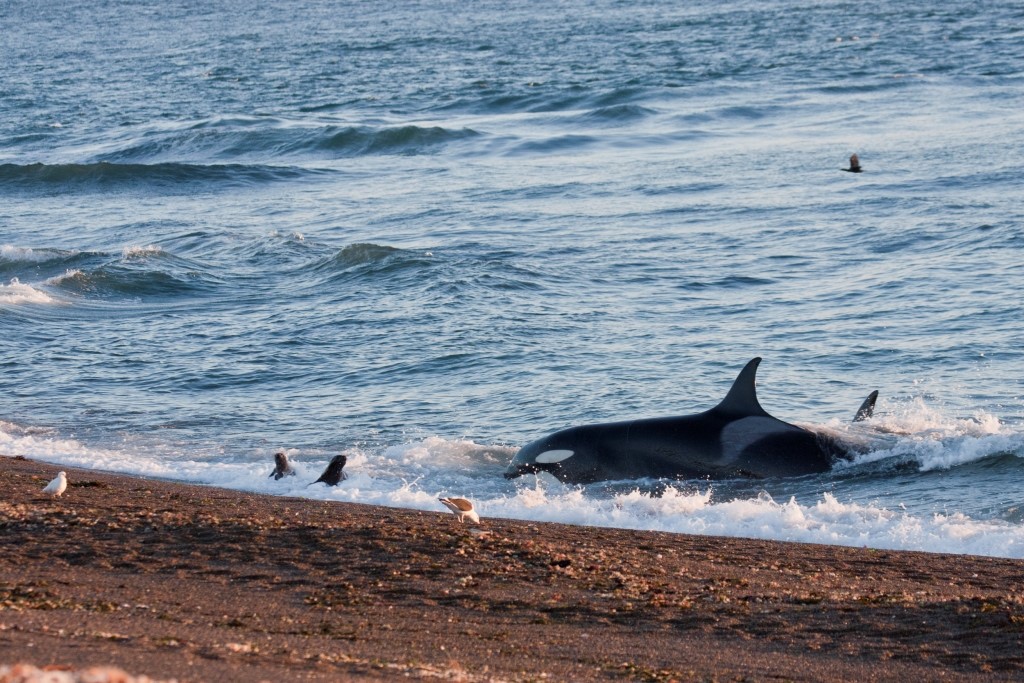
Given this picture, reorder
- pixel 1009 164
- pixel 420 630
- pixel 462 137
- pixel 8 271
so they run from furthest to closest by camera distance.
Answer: pixel 462 137 → pixel 1009 164 → pixel 8 271 → pixel 420 630

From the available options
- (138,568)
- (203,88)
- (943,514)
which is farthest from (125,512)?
(203,88)

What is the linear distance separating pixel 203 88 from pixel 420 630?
180 feet

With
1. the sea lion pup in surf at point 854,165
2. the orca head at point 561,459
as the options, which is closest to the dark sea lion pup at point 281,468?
the orca head at point 561,459

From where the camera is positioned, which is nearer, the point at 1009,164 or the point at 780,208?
the point at 780,208

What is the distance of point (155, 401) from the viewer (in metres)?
17.6

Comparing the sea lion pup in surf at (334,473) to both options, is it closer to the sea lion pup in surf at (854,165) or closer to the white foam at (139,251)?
the white foam at (139,251)

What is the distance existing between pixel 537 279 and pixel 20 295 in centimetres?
959

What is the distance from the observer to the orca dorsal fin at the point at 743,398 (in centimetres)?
1325

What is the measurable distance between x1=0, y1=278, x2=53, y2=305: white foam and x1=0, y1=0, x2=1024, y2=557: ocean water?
0.24ft

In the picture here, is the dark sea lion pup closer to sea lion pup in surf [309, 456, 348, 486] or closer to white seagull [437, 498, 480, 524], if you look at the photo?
sea lion pup in surf [309, 456, 348, 486]

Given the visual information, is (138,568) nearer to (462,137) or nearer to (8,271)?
(8,271)

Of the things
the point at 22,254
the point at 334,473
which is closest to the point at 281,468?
the point at 334,473

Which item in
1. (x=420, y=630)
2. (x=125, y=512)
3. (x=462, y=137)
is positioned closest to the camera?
(x=420, y=630)

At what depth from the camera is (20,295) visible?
2408 cm
